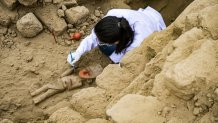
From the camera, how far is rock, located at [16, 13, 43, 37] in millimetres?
3592

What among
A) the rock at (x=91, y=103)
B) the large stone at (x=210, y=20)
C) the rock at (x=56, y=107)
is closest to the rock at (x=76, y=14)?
the rock at (x=56, y=107)

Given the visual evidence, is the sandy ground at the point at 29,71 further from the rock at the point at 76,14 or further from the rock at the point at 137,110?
the rock at the point at 137,110

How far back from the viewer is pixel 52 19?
3744 mm

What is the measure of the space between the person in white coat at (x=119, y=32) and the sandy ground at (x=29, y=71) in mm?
192

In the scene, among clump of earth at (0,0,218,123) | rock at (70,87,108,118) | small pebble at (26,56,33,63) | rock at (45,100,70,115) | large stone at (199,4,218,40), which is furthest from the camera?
small pebble at (26,56,33,63)

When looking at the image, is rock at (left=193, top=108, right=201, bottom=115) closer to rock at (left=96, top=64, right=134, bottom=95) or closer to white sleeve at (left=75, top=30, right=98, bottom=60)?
rock at (left=96, top=64, right=134, bottom=95)

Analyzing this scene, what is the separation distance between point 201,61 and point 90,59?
1841mm

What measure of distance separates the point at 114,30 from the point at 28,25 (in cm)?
93

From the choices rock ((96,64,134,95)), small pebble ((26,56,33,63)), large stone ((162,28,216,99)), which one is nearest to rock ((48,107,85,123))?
rock ((96,64,134,95))

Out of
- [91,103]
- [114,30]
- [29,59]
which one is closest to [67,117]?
[91,103]

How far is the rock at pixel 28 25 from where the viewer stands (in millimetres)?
3592

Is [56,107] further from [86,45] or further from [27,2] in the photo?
[27,2]

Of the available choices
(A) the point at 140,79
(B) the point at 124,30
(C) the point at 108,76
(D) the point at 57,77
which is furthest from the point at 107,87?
(D) the point at 57,77

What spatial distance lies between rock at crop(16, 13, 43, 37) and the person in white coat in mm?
438
